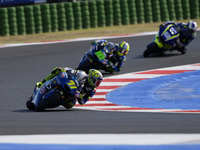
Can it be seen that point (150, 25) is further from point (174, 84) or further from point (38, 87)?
point (38, 87)

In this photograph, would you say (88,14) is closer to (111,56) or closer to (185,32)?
(185,32)

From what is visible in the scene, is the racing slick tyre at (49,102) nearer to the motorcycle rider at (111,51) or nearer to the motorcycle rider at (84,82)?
the motorcycle rider at (84,82)

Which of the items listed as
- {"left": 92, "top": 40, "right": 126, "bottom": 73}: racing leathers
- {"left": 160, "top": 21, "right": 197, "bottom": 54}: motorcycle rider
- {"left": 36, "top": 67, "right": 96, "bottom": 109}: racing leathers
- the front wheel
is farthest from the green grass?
{"left": 36, "top": 67, "right": 96, "bottom": 109}: racing leathers

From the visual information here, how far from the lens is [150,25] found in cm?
2244

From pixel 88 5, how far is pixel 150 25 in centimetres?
326

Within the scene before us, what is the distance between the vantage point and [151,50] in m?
15.4

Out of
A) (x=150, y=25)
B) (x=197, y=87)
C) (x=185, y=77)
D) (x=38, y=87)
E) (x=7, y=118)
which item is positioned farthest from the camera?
(x=150, y=25)

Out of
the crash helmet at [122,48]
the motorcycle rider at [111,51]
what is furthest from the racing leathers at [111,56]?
the crash helmet at [122,48]

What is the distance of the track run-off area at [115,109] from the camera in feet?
20.8

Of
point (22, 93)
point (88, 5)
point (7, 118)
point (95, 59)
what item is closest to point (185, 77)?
point (95, 59)

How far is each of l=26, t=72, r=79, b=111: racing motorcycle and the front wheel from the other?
6989 mm

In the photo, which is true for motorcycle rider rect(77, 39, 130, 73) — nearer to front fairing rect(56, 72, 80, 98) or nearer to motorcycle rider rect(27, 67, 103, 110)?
motorcycle rider rect(27, 67, 103, 110)

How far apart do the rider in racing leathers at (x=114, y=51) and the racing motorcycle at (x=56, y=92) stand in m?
3.91

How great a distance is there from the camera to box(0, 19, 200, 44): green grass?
19828 mm
